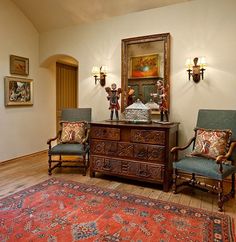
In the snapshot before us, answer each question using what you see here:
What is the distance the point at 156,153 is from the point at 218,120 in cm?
97

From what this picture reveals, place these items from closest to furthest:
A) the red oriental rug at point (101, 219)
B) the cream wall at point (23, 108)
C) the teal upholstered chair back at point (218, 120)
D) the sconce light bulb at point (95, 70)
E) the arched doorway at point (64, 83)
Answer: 1. the red oriental rug at point (101, 219)
2. the teal upholstered chair back at point (218, 120)
3. the sconce light bulb at point (95, 70)
4. the cream wall at point (23, 108)
5. the arched doorway at point (64, 83)

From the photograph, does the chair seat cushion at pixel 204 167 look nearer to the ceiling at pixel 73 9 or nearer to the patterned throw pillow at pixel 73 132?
the patterned throw pillow at pixel 73 132

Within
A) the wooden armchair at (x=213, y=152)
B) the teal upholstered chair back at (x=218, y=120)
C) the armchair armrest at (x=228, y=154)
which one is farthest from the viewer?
the teal upholstered chair back at (x=218, y=120)

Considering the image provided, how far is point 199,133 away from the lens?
3.02 m

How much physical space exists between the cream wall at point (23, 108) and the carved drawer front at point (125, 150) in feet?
7.99

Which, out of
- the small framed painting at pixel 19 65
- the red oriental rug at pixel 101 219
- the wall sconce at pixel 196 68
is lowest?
the red oriental rug at pixel 101 219

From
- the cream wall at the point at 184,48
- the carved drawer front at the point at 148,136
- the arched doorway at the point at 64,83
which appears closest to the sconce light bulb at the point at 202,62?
the cream wall at the point at 184,48

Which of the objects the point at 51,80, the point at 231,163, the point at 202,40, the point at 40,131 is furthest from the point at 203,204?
the point at 51,80

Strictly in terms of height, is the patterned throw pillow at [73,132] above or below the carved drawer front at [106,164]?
above

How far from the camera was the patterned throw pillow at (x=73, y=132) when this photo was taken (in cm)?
381

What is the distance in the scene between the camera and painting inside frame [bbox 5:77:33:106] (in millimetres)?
4239

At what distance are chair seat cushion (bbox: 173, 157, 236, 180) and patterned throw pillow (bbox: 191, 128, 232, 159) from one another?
0.09 meters

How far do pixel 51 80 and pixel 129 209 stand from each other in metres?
3.91

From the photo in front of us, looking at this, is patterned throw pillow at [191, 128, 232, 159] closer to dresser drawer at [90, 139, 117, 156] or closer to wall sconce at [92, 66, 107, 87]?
dresser drawer at [90, 139, 117, 156]
